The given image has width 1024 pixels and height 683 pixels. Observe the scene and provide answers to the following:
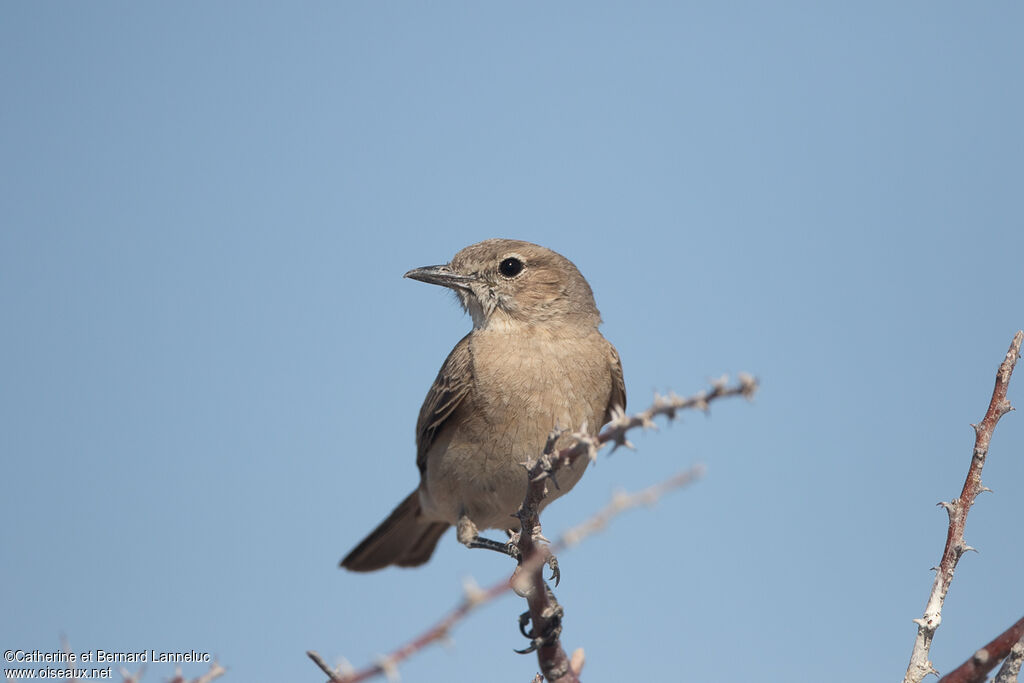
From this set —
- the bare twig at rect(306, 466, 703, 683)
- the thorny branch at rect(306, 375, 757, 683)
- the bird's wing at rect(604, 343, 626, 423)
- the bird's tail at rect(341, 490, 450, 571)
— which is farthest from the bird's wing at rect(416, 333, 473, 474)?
the bare twig at rect(306, 466, 703, 683)

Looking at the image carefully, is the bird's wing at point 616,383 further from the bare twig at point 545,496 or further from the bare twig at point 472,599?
the bare twig at point 472,599

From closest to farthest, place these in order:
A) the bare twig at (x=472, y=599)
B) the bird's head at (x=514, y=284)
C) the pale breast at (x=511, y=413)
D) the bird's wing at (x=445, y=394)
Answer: the bare twig at (x=472, y=599)
the pale breast at (x=511, y=413)
the bird's wing at (x=445, y=394)
the bird's head at (x=514, y=284)

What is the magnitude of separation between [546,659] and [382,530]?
4.85m

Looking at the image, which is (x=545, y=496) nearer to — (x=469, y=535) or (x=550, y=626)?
(x=550, y=626)

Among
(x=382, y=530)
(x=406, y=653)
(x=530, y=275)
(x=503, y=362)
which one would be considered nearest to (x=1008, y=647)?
(x=406, y=653)

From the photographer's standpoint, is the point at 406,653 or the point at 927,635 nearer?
the point at 406,653

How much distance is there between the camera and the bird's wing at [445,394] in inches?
257

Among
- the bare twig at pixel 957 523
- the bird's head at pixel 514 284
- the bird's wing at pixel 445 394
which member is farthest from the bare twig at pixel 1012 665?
the bird's head at pixel 514 284

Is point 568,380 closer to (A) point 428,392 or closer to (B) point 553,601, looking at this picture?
(A) point 428,392

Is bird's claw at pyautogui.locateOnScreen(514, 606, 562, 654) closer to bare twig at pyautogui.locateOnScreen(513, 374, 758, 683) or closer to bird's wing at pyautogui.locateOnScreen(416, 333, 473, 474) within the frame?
bare twig at pyautogui.locateOnScreen(513, 374, 758, 683)

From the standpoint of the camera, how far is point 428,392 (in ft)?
23.2

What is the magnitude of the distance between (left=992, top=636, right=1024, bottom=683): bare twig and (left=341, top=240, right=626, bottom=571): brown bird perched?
3140 mm

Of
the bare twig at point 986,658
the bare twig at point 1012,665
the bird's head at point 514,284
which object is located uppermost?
the bird's head at point 514,284

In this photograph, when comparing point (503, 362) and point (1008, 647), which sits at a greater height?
point (503, 362)
